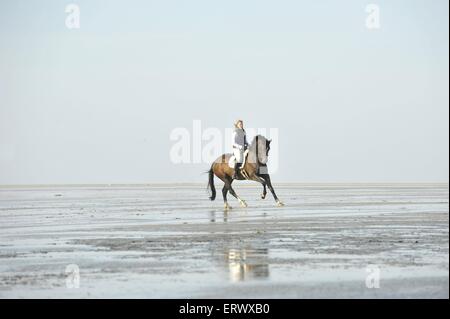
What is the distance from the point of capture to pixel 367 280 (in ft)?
45.3

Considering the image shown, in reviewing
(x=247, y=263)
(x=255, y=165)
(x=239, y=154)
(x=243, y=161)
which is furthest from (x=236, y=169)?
(x=247, y=263)

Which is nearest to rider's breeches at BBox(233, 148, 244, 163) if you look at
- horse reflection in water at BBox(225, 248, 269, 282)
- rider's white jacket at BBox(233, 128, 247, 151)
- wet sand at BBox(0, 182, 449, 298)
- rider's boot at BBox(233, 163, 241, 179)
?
rider's boot at BBox(233, 163, 241, 179)

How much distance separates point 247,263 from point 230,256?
108cm

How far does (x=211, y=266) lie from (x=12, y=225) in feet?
42.1

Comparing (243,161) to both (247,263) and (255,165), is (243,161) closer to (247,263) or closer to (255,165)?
(255,165)

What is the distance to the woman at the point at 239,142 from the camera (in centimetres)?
3359

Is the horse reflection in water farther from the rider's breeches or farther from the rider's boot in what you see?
the rider's boot

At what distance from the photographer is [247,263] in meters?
16.2

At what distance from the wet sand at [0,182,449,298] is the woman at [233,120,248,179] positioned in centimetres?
508

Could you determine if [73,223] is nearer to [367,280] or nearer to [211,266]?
[211,266]

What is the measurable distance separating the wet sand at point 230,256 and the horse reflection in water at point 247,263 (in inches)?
0.7

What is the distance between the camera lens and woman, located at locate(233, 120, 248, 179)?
110 feet

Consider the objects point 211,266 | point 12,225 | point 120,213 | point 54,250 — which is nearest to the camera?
point 211,266
